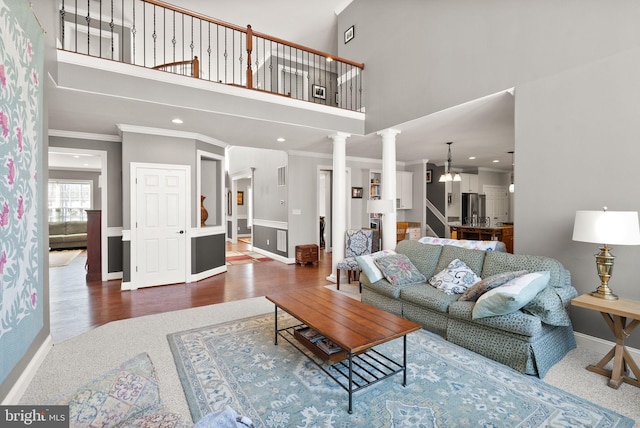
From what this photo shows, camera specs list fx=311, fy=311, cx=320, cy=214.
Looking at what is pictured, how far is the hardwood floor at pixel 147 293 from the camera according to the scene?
12.0 feet

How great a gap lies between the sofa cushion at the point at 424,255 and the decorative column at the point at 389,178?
1.06 m

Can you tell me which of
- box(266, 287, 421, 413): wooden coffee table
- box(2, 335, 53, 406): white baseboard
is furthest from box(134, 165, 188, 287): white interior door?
box(266, 287, 421, 413): wooden coffee table

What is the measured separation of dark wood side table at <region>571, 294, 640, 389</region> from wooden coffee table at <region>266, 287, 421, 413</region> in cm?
136

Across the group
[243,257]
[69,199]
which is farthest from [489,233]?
[69,199]

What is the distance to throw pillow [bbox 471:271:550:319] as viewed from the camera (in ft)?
7.70

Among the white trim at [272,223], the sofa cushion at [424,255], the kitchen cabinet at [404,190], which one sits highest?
the kitchen cabinet at [404,190]

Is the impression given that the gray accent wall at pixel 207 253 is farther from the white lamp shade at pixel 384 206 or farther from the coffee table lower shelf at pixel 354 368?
the coffee table lower shelf at pixel 354 368

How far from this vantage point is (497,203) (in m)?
9.88

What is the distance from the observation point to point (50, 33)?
2.94 meters

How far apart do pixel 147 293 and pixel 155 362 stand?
7.81ft

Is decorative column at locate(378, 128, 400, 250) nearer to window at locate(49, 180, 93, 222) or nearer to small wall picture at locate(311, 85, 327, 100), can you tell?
small wall picture at locate(311, 85, 327, 100)

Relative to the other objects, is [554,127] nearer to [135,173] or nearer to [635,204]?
[635,204]

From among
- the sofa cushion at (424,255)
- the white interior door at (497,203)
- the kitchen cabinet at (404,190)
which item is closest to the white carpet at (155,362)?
the sofa cushion at (424,255)

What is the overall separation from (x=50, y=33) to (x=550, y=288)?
5093mm
